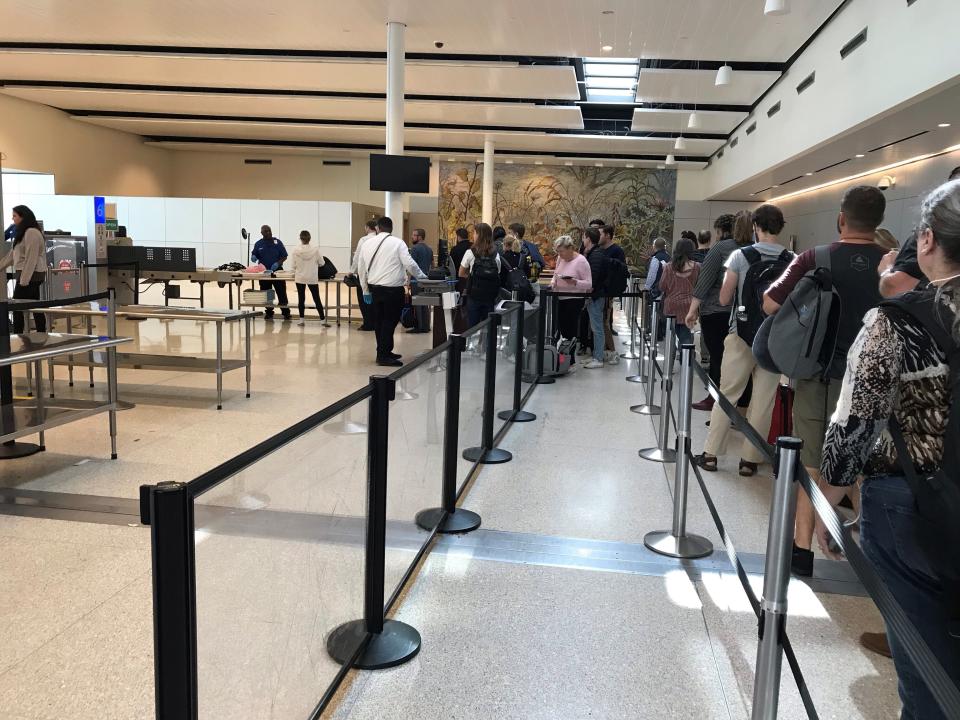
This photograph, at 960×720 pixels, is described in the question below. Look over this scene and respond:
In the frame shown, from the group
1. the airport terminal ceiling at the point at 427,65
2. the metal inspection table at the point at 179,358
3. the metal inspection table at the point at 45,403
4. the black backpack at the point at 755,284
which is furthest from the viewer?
the airport terminal ceiling at the point at 427,65

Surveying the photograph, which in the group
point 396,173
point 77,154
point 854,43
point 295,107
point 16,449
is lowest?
point 16,449

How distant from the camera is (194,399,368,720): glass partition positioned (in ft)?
4.91

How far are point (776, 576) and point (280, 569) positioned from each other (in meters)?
1.18

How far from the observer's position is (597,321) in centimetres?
880

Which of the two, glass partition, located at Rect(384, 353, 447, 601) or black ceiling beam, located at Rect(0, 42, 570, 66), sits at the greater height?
black ceiling beam, located at Rect(0, 42, 570, 66)

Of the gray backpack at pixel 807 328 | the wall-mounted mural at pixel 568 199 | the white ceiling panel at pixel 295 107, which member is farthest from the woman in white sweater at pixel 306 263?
the wall-mounted mural at pixel 568 199

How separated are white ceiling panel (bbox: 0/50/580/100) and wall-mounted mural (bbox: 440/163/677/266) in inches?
396

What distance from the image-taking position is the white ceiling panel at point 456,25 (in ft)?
31.4

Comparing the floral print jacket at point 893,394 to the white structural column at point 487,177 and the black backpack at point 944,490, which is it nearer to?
the black backpack at point 944,490

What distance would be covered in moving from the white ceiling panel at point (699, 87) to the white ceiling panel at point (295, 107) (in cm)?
218

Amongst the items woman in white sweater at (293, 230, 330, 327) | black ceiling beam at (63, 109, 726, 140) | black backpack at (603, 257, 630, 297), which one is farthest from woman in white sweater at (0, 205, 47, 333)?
black ceiling beam at (63, 109, 726, 140)

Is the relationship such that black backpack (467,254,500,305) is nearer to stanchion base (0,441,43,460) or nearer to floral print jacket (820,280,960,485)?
stanchion base (0,441,43,460)

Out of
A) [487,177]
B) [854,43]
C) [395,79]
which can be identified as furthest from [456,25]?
[487,177]

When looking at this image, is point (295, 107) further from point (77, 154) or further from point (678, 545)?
point (678, 545)
